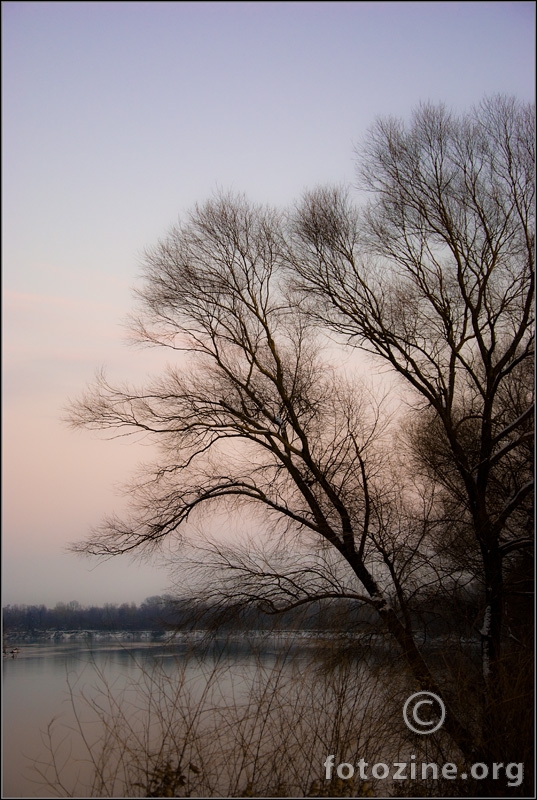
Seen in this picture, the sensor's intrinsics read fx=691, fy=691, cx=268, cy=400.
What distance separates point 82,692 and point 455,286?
21.3 feet

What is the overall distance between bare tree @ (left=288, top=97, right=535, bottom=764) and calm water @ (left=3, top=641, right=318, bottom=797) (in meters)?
3.55

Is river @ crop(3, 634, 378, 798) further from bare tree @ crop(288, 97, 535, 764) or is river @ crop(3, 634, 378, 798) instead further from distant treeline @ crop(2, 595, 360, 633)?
bare tree @ crop(288, 97, 535, 764)

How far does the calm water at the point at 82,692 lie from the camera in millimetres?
4980

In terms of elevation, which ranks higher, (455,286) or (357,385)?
(455,286)

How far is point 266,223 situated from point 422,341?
2802mm

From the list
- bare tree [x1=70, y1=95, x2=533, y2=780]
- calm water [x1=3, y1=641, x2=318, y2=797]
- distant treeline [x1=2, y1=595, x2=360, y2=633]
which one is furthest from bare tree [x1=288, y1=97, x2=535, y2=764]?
calm water [x1=3, y1=641, x2=318, y2=797]

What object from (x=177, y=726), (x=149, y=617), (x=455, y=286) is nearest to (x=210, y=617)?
(x=149, y=617)

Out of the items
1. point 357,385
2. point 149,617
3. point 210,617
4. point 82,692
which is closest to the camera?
point 82,692

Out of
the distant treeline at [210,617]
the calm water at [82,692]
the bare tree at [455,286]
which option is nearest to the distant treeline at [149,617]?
the distant treeline at [210,617]

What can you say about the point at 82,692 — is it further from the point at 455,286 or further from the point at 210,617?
the point at 455,286

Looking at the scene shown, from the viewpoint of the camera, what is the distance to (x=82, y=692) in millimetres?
4980

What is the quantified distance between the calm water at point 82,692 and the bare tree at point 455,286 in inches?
140

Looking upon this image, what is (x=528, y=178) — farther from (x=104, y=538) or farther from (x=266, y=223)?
(x=104, y=538)

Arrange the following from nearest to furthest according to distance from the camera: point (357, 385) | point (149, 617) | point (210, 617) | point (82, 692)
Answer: point (82, 692), point (149, 617), point (210, 617), point (357, 385)
